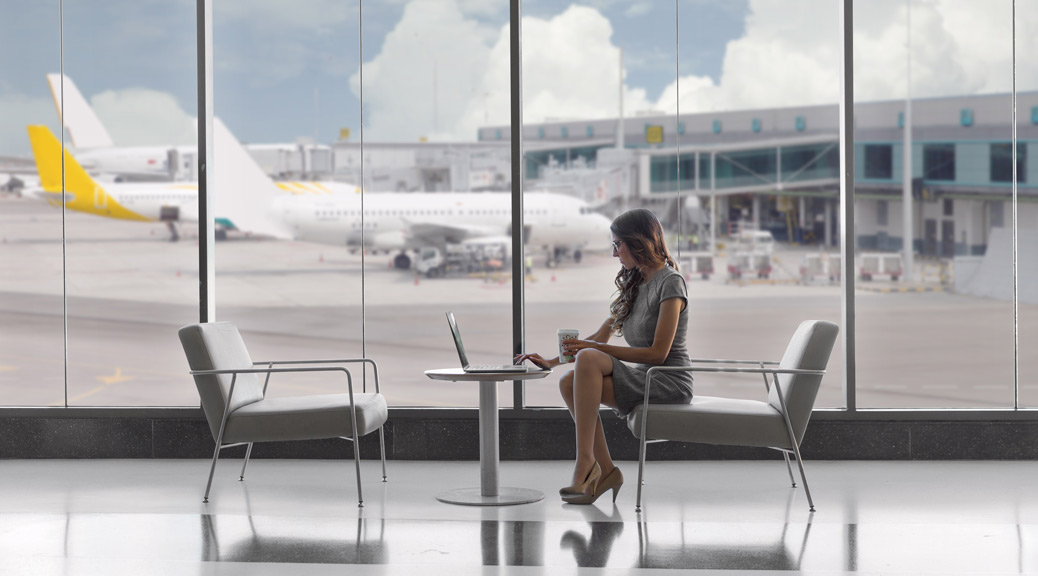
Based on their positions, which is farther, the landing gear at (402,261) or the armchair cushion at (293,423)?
the landing gear at (402,261)

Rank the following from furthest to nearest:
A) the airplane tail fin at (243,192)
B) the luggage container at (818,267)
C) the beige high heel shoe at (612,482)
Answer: the luggage container at (818,267)
the airplane tail fin at (243,192)
the beige high heel shoe at (612,482)

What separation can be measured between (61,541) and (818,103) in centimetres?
3522

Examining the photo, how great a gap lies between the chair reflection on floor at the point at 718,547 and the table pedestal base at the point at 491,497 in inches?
21.2

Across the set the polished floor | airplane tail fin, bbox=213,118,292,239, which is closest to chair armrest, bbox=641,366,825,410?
the polished floor

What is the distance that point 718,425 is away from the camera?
371 centimetres

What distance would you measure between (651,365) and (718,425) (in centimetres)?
35

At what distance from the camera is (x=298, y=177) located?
3341 centimetres

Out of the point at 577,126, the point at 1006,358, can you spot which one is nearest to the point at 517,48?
the point at 577,126

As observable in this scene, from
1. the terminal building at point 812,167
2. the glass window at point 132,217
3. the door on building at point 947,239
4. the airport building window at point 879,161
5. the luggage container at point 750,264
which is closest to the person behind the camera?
the terminal building at point 812,167

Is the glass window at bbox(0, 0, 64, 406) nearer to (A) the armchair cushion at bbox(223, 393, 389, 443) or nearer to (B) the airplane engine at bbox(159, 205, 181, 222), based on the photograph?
(B) the airplane engine at bbox(159, 205, 181, 222)

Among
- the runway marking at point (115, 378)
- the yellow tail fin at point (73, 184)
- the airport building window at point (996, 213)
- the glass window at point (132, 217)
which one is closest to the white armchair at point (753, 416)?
the yellow tail fin at point (73, 184)

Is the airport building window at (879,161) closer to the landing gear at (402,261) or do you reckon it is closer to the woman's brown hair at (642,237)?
the landing gear at (402,261)

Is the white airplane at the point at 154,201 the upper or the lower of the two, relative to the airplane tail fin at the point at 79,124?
lower

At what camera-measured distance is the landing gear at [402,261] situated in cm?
3707
